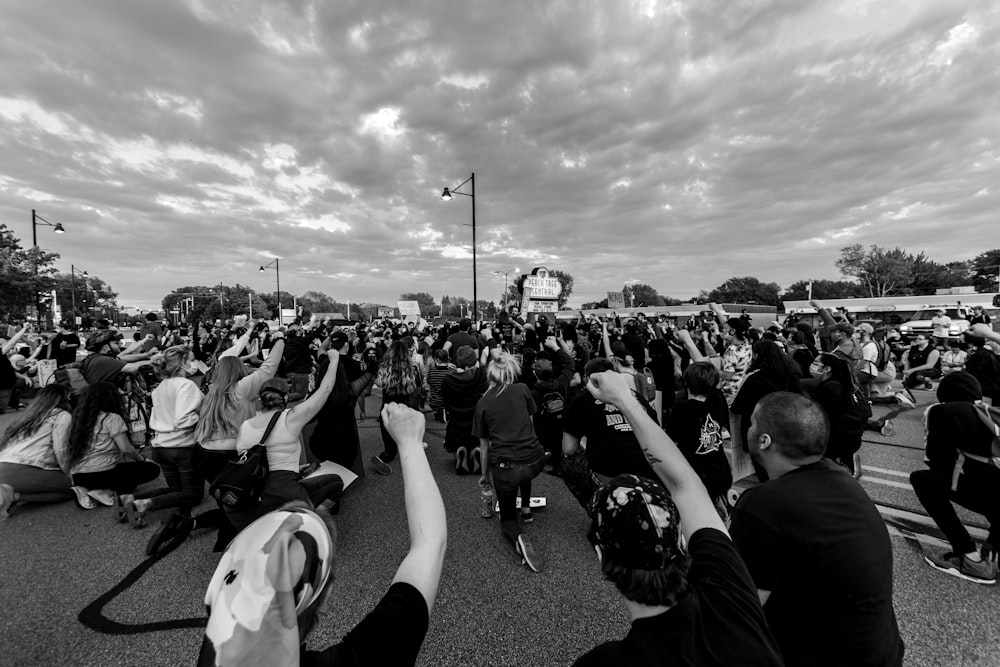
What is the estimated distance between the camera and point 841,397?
13.3 ft

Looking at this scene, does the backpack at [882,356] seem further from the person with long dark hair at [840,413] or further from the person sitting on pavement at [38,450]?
the person sitting on pavement at [38,450]

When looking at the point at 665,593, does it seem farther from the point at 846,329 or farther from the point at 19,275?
the point at 19,275

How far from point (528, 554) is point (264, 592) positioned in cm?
294

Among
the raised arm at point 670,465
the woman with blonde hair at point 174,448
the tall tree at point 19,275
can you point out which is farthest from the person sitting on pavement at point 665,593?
the tall tree at point 19,275

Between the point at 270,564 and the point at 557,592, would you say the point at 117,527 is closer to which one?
the point at 557,592

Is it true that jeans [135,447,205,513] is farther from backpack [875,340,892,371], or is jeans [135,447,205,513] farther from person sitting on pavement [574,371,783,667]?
backpack [875,340,892,371]

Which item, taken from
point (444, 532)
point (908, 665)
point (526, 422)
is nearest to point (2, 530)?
point (526, 422)

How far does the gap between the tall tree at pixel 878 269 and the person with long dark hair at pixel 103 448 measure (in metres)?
78.1

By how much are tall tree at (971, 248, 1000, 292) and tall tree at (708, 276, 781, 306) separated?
25.8m

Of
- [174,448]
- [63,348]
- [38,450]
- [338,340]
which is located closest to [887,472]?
[338,340]

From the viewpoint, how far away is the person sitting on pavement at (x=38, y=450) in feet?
14.3

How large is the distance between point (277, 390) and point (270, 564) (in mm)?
3015

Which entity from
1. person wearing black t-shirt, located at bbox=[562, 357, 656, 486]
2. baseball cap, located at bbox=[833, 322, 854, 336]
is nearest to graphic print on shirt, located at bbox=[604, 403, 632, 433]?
person wearing black t-shirt, located at bbox=[562, 357, 656, 486]


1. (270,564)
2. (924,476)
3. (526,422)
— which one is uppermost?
(270,564)
